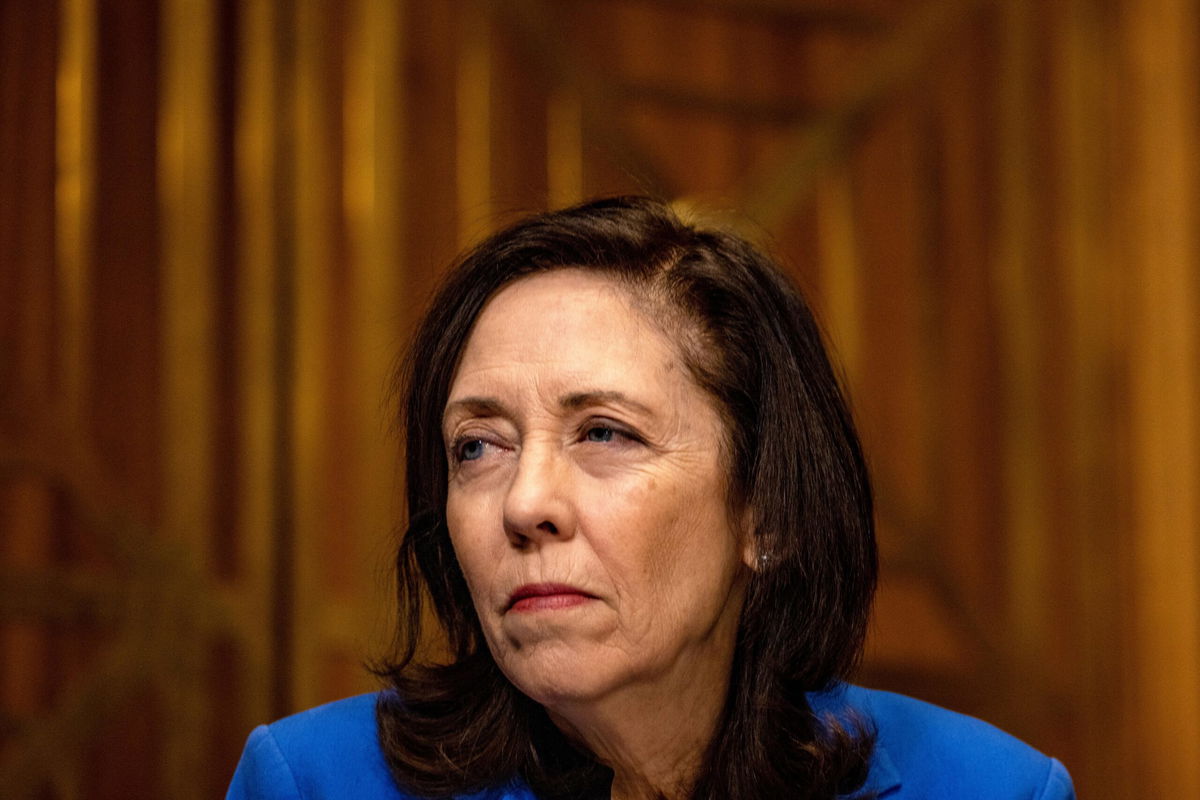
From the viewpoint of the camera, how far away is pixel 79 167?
3.11 m

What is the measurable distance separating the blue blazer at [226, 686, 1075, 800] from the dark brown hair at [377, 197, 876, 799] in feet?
0.13

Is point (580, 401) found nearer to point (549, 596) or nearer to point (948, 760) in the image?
point (549, 596)

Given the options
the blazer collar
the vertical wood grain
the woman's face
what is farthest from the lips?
the vertical wood grain

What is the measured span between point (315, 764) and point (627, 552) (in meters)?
0.49

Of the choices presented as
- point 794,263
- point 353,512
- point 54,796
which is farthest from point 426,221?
point 54,796

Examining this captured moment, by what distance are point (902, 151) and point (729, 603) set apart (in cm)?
266

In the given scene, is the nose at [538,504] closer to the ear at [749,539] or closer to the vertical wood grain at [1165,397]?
the ear at [749,539]

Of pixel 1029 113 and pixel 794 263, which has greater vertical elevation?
pixel 1029 113

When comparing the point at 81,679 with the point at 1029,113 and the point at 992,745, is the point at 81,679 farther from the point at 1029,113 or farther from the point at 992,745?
the point at 1029,113

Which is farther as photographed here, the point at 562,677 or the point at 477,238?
the point at 477,238

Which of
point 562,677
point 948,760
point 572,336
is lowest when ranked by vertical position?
point 948,760

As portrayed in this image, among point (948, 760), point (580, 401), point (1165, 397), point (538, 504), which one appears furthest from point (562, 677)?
point (1165, 397)

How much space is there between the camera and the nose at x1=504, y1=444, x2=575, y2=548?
1655 mm

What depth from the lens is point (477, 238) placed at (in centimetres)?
349
